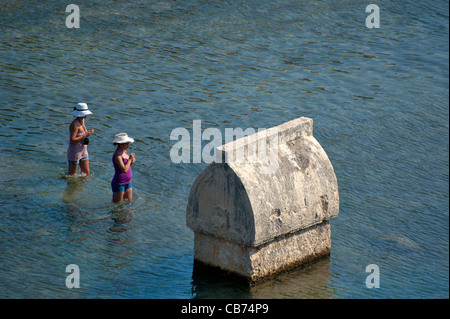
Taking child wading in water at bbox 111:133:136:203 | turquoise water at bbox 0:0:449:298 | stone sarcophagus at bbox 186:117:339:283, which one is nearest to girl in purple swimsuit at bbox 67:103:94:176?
turquoise water at bbox 0:0:449:298

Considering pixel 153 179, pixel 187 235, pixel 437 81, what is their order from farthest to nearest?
pixel 437 81 < pixel 153 179 < pixel 187 235

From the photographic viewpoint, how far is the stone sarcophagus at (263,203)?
867cm

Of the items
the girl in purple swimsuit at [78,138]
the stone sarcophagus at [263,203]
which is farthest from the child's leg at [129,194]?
the stone sarcophagus at [263,203]

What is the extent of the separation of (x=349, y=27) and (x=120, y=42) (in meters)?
7.12

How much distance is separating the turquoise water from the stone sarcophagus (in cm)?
36

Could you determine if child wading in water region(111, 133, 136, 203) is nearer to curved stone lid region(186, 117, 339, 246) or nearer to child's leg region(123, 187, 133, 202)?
child's leg region(123, 187, 133, 202)

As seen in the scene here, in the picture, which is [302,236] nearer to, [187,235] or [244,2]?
[187,235]

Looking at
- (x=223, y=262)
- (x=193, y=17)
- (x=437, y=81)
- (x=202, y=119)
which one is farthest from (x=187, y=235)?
(x=193, y=17)

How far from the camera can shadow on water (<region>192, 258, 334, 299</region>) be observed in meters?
8.84

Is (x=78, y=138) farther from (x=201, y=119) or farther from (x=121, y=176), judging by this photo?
(x=201, y=119)

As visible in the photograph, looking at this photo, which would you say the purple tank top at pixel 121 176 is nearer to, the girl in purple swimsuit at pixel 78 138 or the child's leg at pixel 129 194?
the child's leg at pixel 129 194

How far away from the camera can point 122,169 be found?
11.0 metres

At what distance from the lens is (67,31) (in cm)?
1970

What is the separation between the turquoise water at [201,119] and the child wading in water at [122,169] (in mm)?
220
